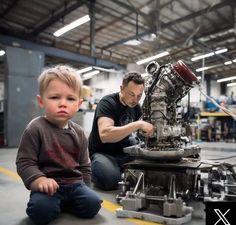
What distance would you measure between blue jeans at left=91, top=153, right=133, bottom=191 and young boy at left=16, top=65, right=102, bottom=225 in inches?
24.4

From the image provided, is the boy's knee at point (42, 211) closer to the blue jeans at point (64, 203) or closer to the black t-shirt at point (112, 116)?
the blue jeans at point (64, 203)

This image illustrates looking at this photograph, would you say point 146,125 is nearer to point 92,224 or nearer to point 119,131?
point 119,131

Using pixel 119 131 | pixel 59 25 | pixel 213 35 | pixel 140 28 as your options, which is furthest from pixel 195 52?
pixel 119 131

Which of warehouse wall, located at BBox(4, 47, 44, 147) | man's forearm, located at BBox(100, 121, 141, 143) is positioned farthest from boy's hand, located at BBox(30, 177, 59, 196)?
warehouse wall, located at BBox(4, 47, 44, 147)

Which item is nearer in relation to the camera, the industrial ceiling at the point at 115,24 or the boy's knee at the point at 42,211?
the boy's knee at the point at 42,211

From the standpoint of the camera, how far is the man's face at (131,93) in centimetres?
238

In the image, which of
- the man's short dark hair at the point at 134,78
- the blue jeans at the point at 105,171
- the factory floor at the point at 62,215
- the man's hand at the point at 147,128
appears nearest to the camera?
the factory floor at the point at 62,215

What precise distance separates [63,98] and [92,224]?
78 cm

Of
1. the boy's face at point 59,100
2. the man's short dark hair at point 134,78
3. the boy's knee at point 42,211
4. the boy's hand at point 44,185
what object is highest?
the man's short dark hair at point 134,78

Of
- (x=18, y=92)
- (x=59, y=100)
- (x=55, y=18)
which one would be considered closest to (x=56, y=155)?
(x=59, y=100)

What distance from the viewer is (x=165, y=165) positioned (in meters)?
1.92

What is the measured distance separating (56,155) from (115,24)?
10170 millimetres

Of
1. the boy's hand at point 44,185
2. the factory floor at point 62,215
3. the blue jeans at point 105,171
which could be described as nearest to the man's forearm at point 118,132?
the blue jeans at point 105,171

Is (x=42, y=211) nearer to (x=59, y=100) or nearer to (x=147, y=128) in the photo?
(x=59, y=100)
